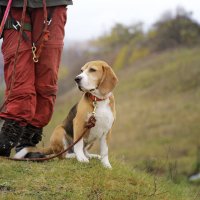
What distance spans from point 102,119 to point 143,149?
2631 cm

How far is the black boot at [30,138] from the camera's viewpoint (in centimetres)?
666

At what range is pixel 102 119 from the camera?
21.4 feet

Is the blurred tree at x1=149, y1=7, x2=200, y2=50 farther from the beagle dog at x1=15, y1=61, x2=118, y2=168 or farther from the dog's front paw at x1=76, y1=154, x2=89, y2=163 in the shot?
the dog's front paw at x1=76, y1=154, x2=89, y2=163

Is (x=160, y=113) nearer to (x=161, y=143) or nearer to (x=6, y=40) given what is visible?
(x=161, y=143)

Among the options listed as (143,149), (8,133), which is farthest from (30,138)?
(143,149)

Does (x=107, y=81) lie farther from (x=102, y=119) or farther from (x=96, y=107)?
(x=102, y=119)

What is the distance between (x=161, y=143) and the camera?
110ft

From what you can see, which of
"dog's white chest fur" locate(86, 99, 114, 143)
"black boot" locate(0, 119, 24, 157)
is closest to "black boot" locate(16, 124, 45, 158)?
"black boot" locate(0, 119, 24, 157)

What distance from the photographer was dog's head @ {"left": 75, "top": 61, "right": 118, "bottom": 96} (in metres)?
6.49

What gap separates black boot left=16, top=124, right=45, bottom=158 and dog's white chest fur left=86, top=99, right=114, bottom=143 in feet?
2.12

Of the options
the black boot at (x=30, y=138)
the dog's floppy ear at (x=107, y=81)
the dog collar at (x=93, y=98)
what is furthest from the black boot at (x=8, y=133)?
the dog's floppy ear at (x=107, y=81)

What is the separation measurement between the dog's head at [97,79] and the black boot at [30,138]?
2.54 feet

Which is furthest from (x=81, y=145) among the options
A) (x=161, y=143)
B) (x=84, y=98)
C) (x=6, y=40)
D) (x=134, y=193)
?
(x=161, y=143)

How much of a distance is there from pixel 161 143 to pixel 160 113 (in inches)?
347
